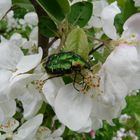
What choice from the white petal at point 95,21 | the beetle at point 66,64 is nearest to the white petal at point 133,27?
the beetle at point 66,64

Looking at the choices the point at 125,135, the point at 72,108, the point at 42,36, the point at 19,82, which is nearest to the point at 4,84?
the point at 19,82

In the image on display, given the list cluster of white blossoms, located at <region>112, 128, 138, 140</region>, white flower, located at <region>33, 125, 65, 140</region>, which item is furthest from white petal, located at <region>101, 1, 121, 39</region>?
cluster of white blossoms, located at <region>112, 128, 138, 140</region>

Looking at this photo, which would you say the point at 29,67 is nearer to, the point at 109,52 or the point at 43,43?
the point at 109,52

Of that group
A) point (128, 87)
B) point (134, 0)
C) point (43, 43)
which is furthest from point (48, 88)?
point (43, 43)

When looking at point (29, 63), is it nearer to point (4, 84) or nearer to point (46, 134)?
point (4, 84)

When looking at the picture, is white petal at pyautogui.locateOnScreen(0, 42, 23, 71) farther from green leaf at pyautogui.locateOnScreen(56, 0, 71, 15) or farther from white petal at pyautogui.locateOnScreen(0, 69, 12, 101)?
green leaf at pyautogui.locateOnScreen(56, 0, 71, 15)
